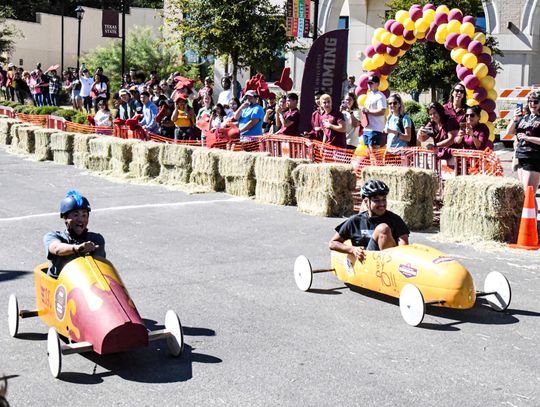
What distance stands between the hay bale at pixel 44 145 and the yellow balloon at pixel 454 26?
10.3m

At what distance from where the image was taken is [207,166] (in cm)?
1553

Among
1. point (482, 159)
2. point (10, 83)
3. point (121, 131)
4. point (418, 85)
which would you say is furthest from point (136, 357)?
point (10, 83)

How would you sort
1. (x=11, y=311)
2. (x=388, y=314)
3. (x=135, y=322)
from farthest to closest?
(x=388, y=314)
(x=11, y=311)
(x=135, y=322)

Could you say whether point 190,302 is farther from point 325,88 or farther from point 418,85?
point 418,85

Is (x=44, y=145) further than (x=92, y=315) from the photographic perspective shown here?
Yes

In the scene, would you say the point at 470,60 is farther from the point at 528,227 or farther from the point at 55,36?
the point at 55,36

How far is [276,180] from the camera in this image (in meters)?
13.9

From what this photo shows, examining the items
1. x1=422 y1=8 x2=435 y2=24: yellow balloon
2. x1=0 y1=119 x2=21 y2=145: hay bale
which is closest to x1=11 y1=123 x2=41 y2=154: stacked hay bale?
x1=0 y1=119 x2=21 y2=145: hay bale

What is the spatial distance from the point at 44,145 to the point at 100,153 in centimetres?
334

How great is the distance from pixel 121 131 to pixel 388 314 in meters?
13.7

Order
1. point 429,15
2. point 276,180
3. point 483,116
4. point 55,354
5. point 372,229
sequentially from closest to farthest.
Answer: point 55,354 < point 372,229 < point 276,180 < point 483,116 < point 429,15

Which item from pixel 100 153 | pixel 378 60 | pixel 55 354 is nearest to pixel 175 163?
pixel 100 153

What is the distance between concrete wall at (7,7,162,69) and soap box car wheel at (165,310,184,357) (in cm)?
5179

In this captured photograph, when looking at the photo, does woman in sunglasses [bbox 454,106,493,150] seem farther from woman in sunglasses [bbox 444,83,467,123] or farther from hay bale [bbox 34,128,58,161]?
hay bale [bbox 34,128,58,161]
